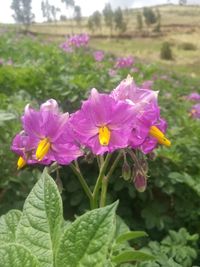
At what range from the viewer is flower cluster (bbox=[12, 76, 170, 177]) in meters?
1.49

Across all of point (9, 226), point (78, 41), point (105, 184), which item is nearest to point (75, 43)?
point (78, 41)

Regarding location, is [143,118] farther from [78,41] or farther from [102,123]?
[78,41]

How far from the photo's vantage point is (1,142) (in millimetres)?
3186

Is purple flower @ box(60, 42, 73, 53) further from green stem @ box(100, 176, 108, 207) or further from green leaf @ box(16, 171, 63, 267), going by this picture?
green leaf @ box(16, 171, 63, 267)

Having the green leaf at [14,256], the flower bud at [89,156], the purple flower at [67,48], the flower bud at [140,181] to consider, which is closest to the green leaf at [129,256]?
the flower bud at [140,181]

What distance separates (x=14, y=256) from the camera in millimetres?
857

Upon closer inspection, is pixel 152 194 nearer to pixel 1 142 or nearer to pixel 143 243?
Answer: pixel 143 243

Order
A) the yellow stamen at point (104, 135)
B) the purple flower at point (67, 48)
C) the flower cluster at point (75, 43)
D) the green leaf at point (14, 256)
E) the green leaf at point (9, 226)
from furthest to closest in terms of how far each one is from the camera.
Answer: the flower cluster at point (75, 43) → the purple flower at point (67, 48) → the yellow stamen at point (104, 135) → the green leaf at point (9, 226) → the green leaf at point (14, 256)

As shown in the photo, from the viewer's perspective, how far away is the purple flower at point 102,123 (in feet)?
4.86

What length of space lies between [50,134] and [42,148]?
53mm

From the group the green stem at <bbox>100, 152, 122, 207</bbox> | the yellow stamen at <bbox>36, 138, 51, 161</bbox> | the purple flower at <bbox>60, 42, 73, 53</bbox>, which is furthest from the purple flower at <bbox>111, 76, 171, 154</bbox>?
the purple flower at <bbox>60, 42, 73, 53</bbox>

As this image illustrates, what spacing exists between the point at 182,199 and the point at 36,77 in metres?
1.95

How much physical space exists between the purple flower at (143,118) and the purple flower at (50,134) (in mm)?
185

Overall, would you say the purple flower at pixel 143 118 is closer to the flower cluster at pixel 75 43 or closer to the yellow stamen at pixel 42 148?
the yellow stamen at pixel 42 148
